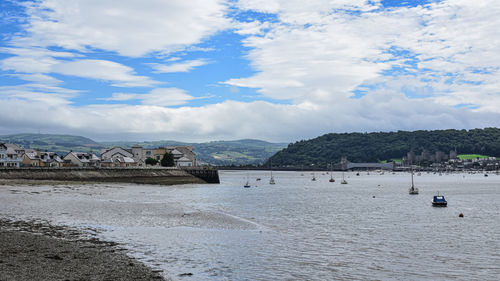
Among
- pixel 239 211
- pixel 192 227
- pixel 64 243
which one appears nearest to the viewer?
pixel 64 243

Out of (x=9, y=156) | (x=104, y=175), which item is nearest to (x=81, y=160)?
(x=9, y=156)

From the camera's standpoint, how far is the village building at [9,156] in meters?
131

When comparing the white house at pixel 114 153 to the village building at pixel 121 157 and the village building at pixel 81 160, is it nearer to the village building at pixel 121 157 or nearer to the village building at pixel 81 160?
the village building at pixel 121 157

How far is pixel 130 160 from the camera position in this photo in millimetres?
179625

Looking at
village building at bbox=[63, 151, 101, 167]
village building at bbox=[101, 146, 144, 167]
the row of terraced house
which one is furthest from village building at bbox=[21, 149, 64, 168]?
village building at bbox=[101, 146, 144, 167]

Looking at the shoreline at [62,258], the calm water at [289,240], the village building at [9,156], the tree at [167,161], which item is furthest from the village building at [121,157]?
the shoreline at [62,258]

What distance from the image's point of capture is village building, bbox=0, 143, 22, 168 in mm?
131087

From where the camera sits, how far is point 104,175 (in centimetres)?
11469

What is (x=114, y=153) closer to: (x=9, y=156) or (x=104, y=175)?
(x=9, y=156)

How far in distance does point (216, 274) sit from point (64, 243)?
10213mm

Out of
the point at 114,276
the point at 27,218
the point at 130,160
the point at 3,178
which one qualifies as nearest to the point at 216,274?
the point at 114,276

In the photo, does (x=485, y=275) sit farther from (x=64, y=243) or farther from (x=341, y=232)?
(x=64, y=243)

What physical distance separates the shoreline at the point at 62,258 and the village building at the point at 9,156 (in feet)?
362

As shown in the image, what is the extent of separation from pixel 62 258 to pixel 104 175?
94449 mm
